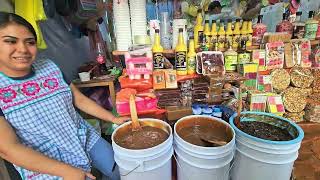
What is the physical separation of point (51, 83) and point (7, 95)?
220 mm

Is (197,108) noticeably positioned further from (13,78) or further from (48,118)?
(13,78)

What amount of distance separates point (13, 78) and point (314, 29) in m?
2.19

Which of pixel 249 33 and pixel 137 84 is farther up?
pixel 249 33

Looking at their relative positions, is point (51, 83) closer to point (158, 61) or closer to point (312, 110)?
point (158, 61)

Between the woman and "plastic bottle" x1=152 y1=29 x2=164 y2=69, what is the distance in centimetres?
48

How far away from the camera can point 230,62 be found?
162 cm

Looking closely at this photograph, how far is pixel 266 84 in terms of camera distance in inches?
69.4

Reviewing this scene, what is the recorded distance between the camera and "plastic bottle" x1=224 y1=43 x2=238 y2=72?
5.26 ft

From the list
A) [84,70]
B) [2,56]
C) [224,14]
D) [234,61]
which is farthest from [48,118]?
[224,14]

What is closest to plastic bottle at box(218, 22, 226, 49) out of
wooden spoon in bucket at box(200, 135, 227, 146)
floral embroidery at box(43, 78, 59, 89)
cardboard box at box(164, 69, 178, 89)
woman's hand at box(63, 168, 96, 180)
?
cardboard box at box(164, 69, 178, 89)

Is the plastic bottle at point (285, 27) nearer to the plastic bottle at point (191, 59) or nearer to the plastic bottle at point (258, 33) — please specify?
the plastic bottle at point (258, 33)

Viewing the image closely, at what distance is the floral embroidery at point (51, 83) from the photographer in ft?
3.76

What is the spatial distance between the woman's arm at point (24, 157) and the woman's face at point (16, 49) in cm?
25

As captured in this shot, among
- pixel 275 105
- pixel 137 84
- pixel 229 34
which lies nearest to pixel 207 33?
pixel 229 34
